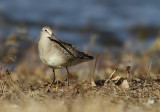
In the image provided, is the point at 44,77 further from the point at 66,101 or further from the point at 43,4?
the point at 43,4

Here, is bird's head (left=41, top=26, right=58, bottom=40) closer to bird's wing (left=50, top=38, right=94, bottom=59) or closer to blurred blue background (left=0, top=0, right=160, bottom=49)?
bird's wing (left=50, top=38, right=94, bottom=59)

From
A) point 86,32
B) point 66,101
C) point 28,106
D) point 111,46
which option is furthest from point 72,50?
point 86,32

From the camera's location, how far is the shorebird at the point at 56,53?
17.6ft

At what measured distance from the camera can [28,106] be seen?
3.94 meters

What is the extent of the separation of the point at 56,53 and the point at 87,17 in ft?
39.3

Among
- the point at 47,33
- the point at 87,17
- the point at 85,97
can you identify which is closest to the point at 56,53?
the point at 47,33

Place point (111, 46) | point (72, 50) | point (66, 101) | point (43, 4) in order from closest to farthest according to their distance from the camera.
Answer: point (66, 101)
point (72, 50)
point (111, 46)
point (43, 4)

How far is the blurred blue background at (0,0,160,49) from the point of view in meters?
15.2

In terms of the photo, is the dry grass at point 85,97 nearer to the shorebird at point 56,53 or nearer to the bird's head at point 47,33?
the shorebird at point 56,53

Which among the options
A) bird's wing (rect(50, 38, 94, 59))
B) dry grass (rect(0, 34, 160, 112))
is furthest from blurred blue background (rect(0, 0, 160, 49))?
dry grass (rect(0, 34, 160, 112))

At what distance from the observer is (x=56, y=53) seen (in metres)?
5.41

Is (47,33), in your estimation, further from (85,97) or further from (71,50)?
(85,97)

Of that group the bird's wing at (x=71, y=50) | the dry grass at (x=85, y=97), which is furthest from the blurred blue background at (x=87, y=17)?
the dry grass at (x=85, y=97)

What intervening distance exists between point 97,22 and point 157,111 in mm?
12979
